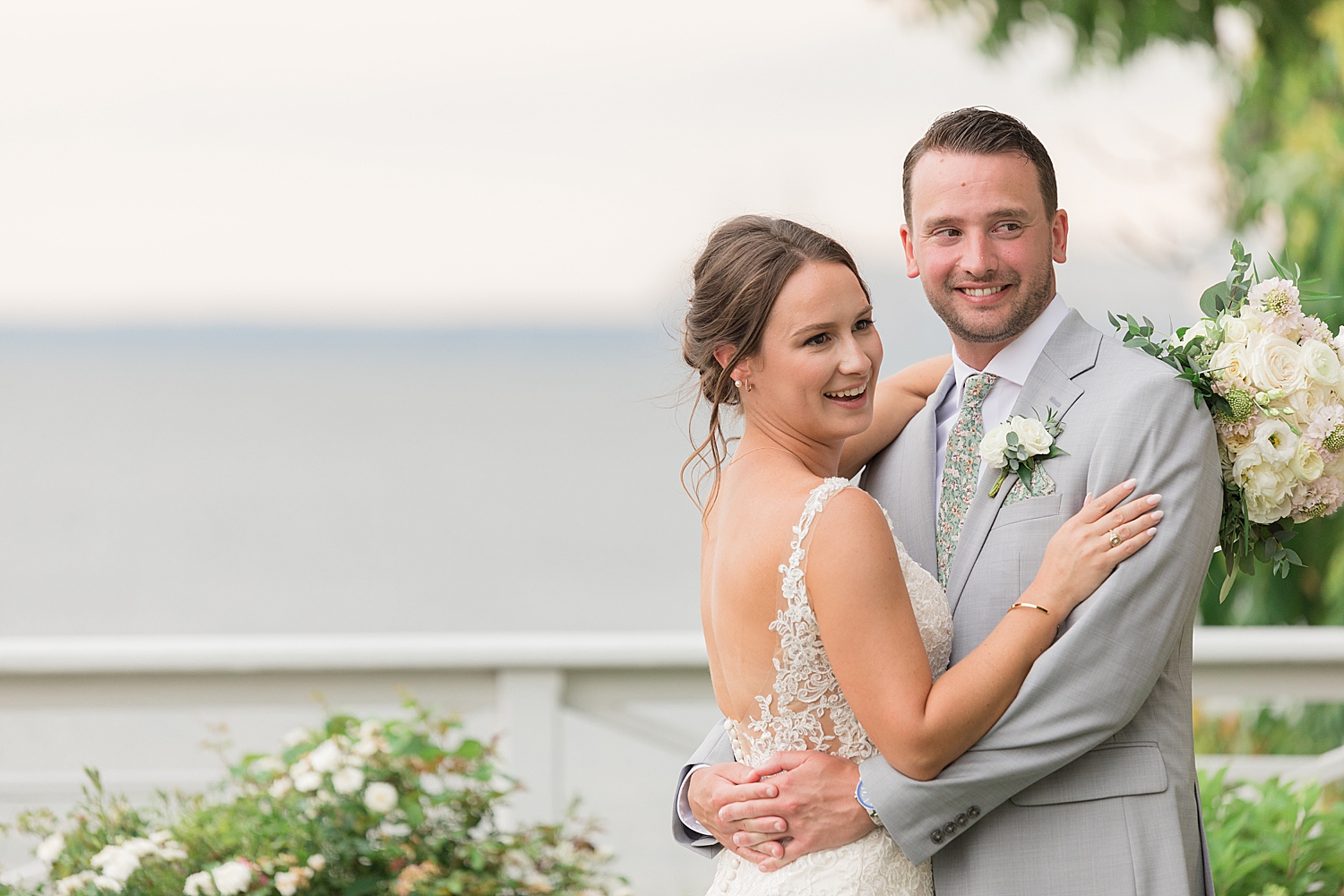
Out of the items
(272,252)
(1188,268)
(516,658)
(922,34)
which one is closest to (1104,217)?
(1188,268)

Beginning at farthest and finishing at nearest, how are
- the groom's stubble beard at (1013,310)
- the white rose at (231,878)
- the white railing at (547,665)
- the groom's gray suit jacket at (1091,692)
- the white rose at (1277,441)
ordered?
the white railing at (547,665) < the white rose at (231,878) < the groom's stubble beard at (1013,310) < the white rose at (1277,441) < the groom's gray suit jacket at (1091,692)

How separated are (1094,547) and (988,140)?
2.57ft

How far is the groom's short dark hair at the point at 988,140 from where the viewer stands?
2.29m

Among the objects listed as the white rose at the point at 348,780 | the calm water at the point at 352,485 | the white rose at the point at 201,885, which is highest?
the calm water at the point at 352,485

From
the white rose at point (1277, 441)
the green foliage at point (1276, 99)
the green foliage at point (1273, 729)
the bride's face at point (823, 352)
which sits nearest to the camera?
the white rose at point (1277, 441)

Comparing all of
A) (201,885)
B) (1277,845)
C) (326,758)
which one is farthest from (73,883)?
(1277,845)

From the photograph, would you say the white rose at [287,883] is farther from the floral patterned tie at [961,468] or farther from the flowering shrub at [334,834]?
the floral patterned tie at [961,468]

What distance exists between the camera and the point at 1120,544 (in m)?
2.01

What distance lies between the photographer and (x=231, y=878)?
3375 millimetres

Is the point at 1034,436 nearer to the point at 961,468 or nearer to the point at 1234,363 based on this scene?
the point at 961,468

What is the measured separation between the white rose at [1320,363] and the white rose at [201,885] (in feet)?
9.85

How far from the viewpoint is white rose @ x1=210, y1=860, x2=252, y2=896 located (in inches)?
132

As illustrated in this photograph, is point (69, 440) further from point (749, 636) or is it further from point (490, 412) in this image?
point (749, 636)

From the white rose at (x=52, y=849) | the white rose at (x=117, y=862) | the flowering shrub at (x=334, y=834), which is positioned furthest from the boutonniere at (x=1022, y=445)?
the white rose at (x=52, y=849)
